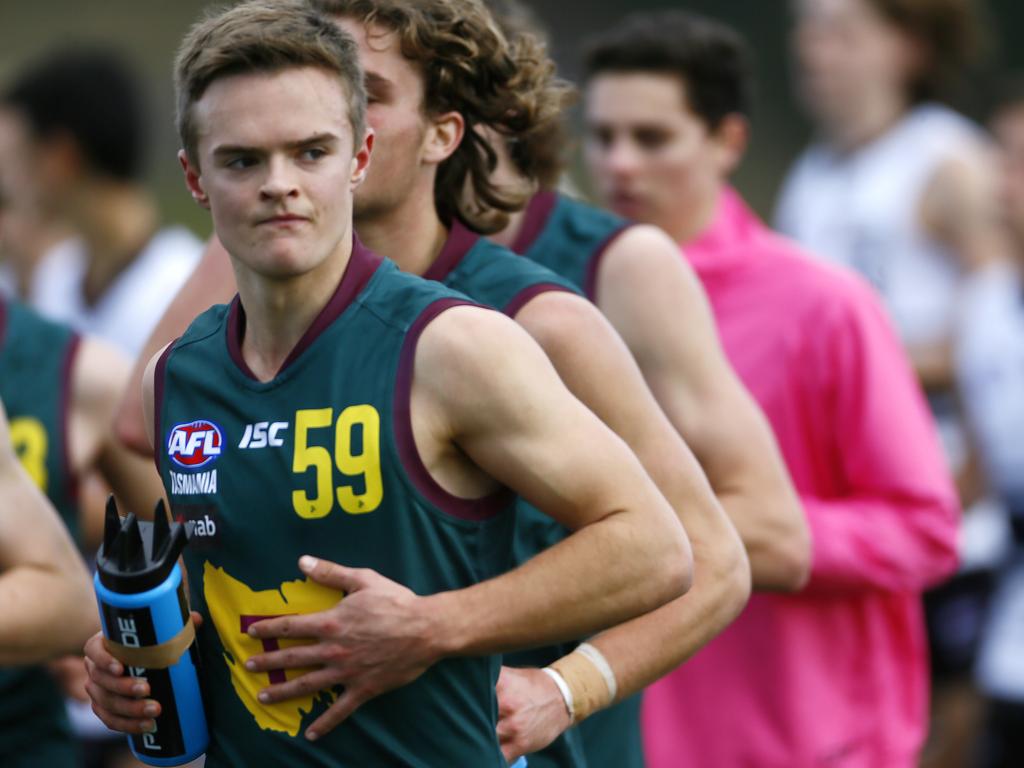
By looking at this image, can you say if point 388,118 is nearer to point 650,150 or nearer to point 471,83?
point 471,83

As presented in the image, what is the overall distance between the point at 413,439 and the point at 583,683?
644 mm

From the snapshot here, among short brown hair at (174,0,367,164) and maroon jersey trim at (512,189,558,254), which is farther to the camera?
maroon jersey trim at (512,189,558,254)

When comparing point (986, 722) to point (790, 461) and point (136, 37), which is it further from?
point (136, 37)

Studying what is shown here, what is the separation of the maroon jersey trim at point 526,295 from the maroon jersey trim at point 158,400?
1.79ft

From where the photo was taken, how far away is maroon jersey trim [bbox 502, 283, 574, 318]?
3.10 m

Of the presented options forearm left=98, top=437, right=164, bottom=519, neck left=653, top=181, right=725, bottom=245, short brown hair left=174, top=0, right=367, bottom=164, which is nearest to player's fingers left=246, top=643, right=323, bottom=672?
short brown hair left=174, top=0, right=367, bottom=164

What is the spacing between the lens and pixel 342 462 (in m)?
2.65

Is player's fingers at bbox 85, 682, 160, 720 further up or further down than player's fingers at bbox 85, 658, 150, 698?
further down

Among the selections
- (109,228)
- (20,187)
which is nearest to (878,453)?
(109,228)

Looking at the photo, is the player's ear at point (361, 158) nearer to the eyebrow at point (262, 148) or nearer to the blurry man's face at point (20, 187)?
the eyebrow at point (262, 148)

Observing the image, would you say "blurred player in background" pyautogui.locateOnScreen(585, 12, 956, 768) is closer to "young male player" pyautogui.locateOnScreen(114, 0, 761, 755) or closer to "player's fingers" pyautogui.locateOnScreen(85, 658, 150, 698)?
"young male player" pyautogui.locateOnScreen(114, 0, 761, 755)

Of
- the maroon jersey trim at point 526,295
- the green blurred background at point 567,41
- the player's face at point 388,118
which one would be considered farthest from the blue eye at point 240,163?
the green blurred background at point 567,41

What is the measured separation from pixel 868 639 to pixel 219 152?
2560 millimetres

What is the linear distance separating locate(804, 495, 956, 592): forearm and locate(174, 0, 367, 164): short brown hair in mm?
1987
